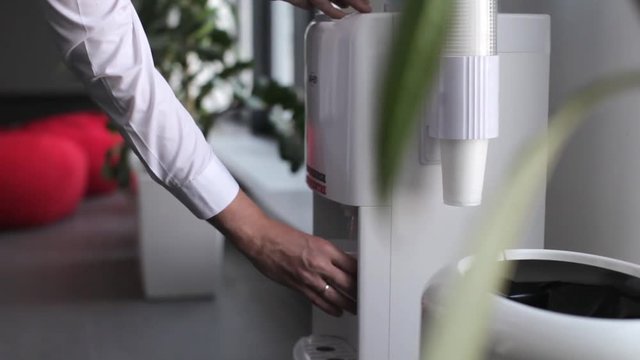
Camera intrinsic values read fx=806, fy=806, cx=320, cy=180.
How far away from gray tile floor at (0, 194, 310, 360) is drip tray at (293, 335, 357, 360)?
59 cm

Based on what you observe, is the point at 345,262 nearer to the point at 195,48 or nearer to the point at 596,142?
the point at 596,142

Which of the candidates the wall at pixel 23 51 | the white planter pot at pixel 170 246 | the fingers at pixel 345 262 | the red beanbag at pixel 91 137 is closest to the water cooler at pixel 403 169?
the fingers at pixel 345 262

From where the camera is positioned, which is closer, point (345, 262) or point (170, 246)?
point (345, 262)

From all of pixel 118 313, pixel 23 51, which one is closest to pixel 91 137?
pixel 23 51

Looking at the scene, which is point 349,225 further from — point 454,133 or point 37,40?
point 37,40

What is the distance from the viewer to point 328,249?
3.34 feet

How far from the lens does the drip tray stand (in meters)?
1.18

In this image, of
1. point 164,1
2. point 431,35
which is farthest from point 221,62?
point 431,35

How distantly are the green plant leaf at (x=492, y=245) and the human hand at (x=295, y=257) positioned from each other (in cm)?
56

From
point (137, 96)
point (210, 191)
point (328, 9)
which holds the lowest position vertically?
point (210, 191)

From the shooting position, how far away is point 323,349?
1.22 m

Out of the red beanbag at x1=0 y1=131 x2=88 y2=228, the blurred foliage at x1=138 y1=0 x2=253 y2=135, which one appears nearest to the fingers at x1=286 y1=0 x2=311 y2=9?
the blurred foliage at x1=138 y1=0 x2=253 y2=135

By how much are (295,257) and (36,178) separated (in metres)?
2.24

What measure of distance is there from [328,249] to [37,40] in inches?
150
